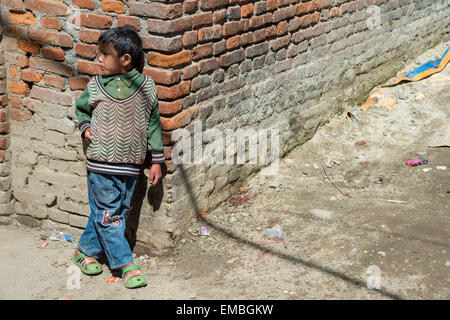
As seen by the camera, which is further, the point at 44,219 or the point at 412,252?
the point at 44,219

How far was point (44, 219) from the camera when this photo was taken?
4605 mm

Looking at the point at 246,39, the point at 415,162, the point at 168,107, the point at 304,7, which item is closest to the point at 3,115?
the point at 168,107

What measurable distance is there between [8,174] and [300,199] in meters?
2.27

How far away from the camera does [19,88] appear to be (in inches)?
169

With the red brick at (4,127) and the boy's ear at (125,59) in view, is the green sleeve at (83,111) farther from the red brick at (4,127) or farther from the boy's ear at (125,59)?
the red brick at (4,127)

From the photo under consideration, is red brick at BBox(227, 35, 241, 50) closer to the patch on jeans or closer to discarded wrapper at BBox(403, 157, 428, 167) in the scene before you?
the patch on jeans

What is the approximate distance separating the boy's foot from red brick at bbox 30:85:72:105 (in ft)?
3.38

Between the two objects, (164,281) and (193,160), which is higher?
(193,160)

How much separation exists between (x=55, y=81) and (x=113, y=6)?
726 mm

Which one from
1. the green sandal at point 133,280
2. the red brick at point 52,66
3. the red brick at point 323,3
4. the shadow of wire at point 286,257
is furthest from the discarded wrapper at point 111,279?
the red brick at point 323,3
